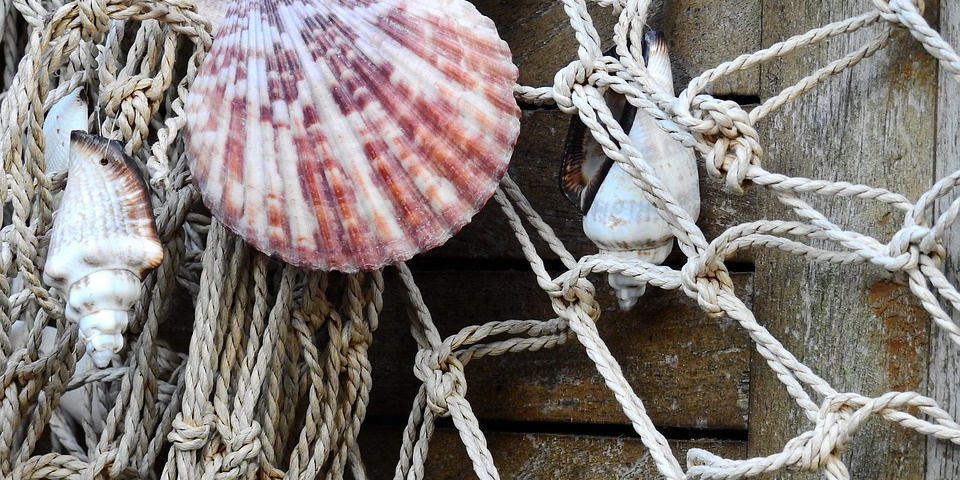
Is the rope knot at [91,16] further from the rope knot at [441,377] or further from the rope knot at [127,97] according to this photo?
the rope knot at [441,377]

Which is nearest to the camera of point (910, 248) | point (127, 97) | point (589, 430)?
point (910, 248)

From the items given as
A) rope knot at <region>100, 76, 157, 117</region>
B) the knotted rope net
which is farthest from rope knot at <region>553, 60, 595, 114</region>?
rope knot at <region>100, 76, 157, 117</region>

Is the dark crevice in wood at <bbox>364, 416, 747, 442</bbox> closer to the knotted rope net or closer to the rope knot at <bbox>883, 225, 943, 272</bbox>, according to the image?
the knotted rope net

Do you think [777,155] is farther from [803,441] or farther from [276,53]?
[276,53]

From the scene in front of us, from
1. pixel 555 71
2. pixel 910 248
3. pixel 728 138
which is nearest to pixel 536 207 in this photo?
pixel 555 71

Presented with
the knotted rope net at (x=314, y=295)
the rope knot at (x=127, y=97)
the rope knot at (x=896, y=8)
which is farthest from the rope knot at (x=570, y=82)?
the rope knot at (x=127, y=97)

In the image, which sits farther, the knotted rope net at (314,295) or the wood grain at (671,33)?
the wood grain at (671,33)

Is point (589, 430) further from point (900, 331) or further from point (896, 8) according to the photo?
point (896, 8)
